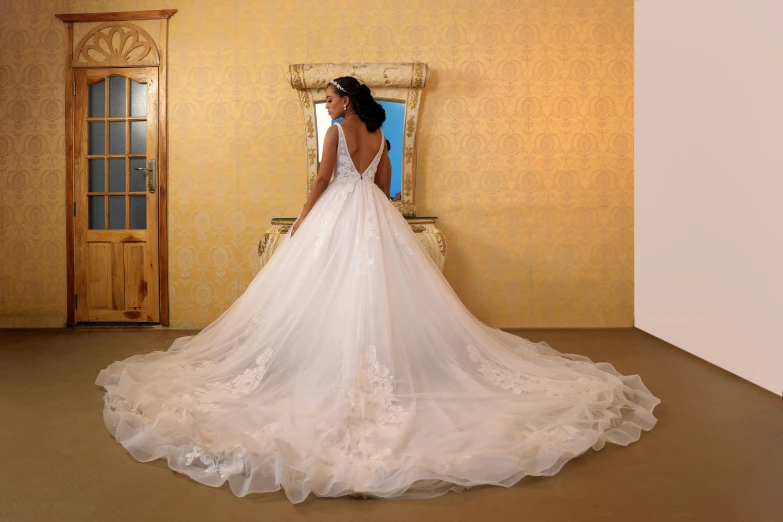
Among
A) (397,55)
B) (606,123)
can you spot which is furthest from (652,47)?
(397,55)

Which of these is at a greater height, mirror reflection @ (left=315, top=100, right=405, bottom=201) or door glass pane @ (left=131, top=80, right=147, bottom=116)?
door glass pane @ (left=131, top=80, right=147, bottom=116)

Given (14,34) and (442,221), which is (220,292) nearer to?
(442,221)

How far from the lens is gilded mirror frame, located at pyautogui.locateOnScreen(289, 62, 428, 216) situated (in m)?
4.57

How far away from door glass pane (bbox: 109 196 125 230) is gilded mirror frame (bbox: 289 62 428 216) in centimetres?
162

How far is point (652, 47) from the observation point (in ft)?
15.4

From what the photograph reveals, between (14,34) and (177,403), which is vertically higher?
(14,34)

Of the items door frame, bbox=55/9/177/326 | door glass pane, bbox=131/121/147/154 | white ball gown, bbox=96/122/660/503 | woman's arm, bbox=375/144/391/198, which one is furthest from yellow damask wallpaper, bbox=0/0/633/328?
white ball gown, bbox=96/122/660/503

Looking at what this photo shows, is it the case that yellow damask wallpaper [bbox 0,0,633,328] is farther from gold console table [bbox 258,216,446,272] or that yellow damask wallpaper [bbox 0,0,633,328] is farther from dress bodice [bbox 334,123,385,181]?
dress bodice [bbox 334,123,385,181]

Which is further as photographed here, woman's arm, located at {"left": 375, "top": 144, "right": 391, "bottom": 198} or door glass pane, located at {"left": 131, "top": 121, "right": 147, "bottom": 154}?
door glass pane, located at {"left": 131, "top": 121, "right": 147, "bottom": 154}

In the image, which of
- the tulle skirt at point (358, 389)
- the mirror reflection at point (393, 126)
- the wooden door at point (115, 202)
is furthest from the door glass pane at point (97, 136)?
the tulle skirt at point (358, 389)

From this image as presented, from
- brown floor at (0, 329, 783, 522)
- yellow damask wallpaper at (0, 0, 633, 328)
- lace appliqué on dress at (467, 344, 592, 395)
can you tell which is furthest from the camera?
yellow damask wallpaper at (0, 0, 633, 328)

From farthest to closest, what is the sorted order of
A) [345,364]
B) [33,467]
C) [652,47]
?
[652,47] < [345,364] < [33,467]

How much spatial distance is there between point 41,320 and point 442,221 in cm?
350

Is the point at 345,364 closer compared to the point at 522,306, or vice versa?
the point at 345,364
